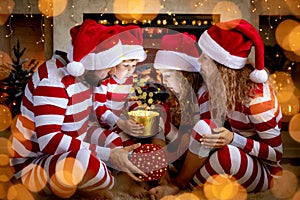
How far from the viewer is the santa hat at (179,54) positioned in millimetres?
1276

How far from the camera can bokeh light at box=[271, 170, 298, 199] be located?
1.32 metres

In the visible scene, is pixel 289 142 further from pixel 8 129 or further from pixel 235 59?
pixel 8 129

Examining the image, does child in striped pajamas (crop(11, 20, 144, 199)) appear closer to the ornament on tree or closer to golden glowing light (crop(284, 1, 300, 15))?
the ornament on tree

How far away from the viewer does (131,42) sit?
4.02ft

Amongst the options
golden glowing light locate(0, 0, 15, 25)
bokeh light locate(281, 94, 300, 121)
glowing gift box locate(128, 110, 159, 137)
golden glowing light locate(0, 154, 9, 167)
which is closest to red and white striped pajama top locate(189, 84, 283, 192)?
glowing gift box locate(128, 110, 159, 137)

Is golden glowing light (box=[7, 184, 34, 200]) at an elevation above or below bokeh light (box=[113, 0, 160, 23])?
below

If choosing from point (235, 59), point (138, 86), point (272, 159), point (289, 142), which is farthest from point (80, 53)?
point (289, 142)

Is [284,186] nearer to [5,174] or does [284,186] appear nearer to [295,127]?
[295,127]

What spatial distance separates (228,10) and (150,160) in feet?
4.30

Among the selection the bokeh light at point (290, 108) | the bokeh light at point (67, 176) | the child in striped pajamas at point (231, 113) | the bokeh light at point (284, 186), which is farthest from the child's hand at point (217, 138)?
the bokeh light at point (290, 108)

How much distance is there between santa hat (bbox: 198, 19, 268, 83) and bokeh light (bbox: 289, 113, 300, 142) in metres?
0.74

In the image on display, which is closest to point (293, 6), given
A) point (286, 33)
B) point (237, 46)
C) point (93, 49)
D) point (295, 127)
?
point (286, 33)

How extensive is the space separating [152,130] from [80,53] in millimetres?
306

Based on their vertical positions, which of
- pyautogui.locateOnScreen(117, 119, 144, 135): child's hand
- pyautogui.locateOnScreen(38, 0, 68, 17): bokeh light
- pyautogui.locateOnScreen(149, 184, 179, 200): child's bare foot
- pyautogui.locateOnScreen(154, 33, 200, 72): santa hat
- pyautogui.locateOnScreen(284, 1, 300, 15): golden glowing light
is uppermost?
pyautogui.locateOnScreen(284, 1, 300, 15): golden glowing light
